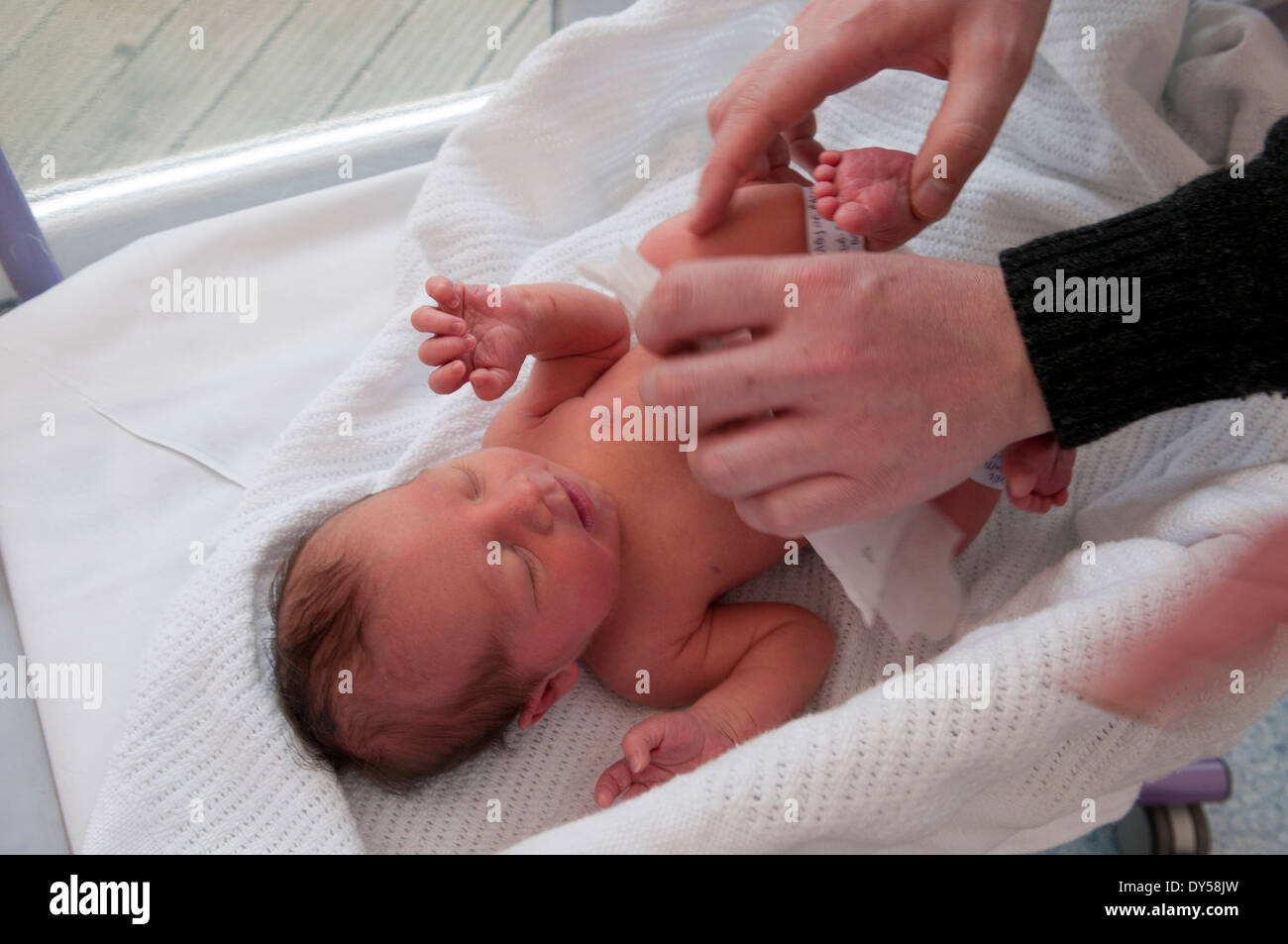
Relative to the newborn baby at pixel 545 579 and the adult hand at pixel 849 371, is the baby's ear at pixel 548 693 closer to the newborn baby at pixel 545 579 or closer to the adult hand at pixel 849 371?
the newborn baby at pixel 545 579

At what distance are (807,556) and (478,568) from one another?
1.48 ft

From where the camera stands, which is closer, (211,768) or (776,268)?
(776,268)

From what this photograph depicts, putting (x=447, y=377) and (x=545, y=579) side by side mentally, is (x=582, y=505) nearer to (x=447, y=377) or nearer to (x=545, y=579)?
(x=545, y=579)

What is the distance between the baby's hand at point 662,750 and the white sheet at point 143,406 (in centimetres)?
66

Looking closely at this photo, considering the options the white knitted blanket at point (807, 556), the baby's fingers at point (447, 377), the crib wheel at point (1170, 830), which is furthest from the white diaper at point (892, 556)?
the crib wheel at point (1170, 830)

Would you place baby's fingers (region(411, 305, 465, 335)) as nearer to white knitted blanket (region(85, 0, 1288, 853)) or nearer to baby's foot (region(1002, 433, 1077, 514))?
white knitted blanket (region(85, 0, 1288, 853))

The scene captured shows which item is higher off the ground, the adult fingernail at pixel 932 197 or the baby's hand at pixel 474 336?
the adult fingernail at pixel 932 197

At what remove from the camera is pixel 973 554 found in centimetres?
120

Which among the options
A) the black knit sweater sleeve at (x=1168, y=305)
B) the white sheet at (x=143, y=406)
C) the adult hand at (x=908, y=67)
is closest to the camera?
the black knit sweater sleeve at (x=1168, y=305)

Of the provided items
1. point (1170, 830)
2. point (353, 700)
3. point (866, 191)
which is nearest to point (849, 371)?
point (866, 191)

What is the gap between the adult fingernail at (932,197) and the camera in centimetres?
96
